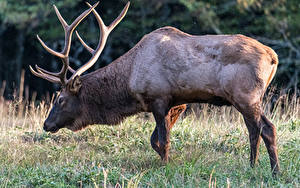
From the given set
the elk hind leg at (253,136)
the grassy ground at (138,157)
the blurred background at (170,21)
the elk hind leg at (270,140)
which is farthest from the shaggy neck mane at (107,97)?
the blurred background at (170,21)

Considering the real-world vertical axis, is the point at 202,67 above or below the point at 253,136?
above

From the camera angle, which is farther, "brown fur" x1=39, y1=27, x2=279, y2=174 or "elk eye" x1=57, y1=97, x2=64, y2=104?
"elk eye" x1=57, y1=97, x2=64, y2=104

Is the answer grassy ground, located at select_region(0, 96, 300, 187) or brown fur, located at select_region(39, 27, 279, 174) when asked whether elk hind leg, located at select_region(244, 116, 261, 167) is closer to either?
brown fur, located at select_region(39, 27, 279, 174)

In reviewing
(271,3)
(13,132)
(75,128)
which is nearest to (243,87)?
(75,128)

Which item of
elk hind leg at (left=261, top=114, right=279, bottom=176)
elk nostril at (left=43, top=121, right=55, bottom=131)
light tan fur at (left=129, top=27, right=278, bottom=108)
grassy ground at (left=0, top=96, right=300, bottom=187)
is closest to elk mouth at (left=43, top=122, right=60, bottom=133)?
elk nostril at (left=43, top=121, right=55, bottom=131)

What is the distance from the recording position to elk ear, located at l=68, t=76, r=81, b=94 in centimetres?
709

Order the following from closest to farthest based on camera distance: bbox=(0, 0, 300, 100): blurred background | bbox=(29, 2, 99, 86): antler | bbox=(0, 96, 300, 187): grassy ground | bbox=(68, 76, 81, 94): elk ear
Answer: bbox=(0, 96, 300, 187): grassy ground → bbox=(29, 2, 99, 86): antler → bbox=(68, 76, 81, 94): elk ear → bbox=(0, 0, 300, 100): blurred background

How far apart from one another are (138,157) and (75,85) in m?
1.30

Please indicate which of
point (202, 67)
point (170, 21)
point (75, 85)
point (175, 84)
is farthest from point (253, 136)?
point (170, 21)

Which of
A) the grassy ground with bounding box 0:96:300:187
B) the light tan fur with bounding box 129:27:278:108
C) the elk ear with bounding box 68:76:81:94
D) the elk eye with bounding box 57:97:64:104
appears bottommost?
the grassy ground with bounding box 0:96:300:187

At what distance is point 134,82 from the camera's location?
6.63 meters

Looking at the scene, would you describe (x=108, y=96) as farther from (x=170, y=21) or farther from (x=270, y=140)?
(x=170, y=21)

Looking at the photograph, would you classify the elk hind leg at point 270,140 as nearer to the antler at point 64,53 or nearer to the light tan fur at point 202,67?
the light tan fur at point 202,67

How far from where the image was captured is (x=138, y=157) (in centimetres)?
666
